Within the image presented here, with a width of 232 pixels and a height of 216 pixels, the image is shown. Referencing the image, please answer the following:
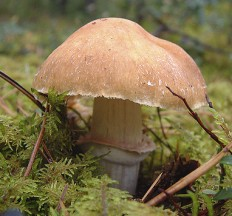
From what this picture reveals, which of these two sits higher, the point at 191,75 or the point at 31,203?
the point at 191,75

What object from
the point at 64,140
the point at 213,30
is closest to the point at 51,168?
the point at 64,140

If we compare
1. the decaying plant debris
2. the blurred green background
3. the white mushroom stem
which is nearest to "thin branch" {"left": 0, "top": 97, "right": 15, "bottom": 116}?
the decaying plant debris

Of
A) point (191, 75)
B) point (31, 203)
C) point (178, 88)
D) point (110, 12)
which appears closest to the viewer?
point (31, 203)

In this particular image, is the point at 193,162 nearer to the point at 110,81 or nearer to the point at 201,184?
the point at 201,184

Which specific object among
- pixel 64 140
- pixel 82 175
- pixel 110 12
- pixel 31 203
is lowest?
pixel 31 203

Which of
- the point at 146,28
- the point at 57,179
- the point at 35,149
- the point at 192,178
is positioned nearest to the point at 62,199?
the point at 57,179

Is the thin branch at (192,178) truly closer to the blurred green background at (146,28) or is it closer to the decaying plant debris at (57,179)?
the decaying plant debris at (57,179)

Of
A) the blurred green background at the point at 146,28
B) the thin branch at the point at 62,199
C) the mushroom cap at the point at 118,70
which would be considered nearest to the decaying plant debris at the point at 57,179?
the thin branch at the point at 62,199

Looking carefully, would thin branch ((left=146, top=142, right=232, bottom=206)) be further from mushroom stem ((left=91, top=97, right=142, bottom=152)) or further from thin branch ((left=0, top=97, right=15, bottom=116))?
thin branch ((left=0, top=97, right=15, bottom=116))

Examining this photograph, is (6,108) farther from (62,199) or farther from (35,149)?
(62,199)
